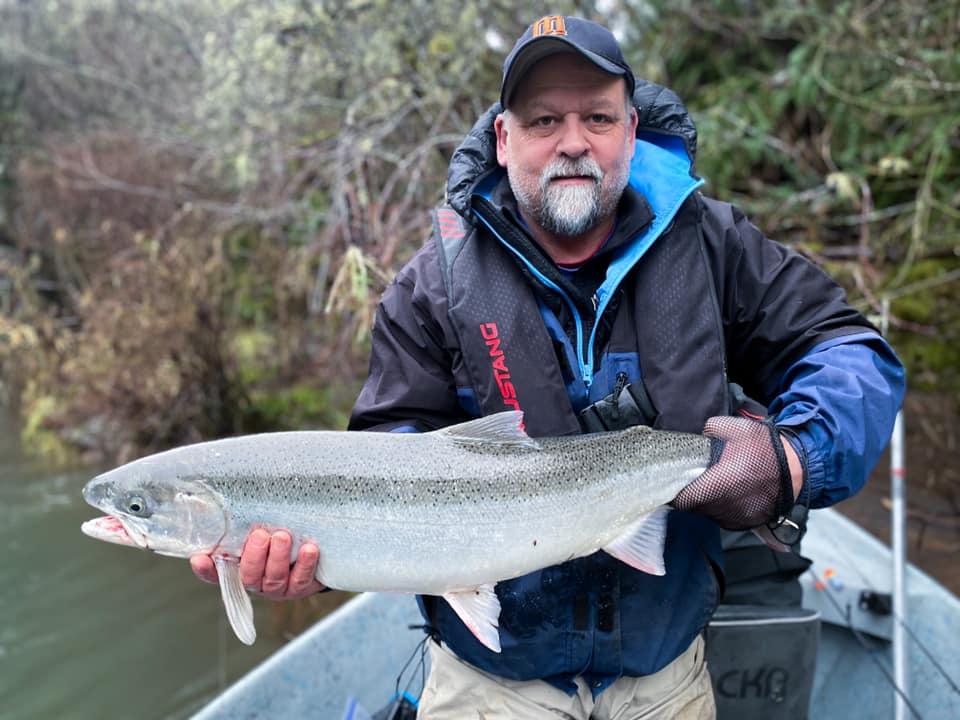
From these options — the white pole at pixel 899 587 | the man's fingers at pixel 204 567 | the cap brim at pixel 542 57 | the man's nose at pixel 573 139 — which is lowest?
the white pole at pixel 899 587

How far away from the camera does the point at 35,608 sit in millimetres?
7750

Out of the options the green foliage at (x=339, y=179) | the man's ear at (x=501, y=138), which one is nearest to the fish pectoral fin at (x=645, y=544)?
the man's ear at (x=501, y=138)

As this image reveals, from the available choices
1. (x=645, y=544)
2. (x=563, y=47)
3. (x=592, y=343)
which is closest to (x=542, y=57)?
(x=563, y=47)

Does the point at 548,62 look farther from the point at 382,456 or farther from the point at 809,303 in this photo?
the point at 382,456

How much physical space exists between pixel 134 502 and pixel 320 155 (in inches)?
213

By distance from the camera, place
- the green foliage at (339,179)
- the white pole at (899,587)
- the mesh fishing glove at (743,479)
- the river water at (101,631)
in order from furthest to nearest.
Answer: the green foliage at (339,179) → the river water at (101,631) → the white pole at (899,587) → the mesh fishing glove at (743,479)

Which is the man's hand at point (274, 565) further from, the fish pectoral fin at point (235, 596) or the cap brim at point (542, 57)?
the cap brim at point (542, 57)

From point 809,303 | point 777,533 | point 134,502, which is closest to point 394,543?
point 134,502

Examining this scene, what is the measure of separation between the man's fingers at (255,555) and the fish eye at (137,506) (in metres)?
0.35

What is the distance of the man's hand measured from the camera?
2.56 metres

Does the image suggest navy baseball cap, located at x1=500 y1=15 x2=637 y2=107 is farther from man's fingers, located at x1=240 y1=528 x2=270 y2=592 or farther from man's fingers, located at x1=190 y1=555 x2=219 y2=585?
man's fingers, located at x1=190 y1=555 x2=219 y2=585

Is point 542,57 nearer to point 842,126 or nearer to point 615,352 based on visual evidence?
point 615,352

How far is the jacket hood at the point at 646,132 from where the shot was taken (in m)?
3.22

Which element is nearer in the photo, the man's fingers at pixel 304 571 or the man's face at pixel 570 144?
the man's fingers at pixel 304 571
